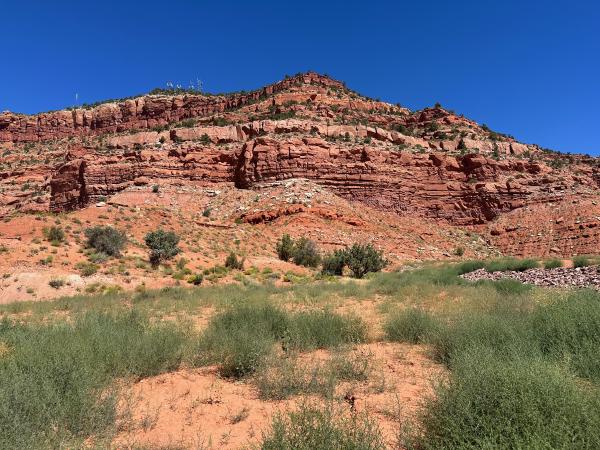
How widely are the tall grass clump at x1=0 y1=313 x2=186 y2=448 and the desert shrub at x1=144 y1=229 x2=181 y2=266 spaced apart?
14704 millimetres

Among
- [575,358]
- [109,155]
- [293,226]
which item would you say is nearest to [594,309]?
[575,358]

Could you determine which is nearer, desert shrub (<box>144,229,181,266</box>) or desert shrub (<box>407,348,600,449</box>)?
desert shrub (<box>407,348,600,449</box>)

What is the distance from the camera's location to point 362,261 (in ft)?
73.8

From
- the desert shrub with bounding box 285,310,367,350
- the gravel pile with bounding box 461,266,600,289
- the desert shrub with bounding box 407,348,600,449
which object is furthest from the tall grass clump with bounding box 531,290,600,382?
the gravel pile with bounding box 461,266,600,289

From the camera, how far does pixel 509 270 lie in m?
16.9

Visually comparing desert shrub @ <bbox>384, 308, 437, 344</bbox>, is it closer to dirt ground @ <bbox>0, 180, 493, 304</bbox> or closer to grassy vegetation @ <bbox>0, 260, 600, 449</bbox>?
grassy vegetation @ <bbox>0, 260, 600, 449</bbox>

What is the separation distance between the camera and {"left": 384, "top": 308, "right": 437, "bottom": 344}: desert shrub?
669cm

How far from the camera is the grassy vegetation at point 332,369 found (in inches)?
110

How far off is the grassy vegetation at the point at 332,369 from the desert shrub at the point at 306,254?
16.5 m

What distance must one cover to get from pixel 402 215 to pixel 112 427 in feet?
114

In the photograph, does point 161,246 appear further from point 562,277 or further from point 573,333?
point 573,333

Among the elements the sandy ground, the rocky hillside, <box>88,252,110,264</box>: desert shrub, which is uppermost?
the rocky hillside

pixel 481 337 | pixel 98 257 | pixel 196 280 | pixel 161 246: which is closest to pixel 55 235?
pixel 98 257

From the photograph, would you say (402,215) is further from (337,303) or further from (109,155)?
(109,155)
